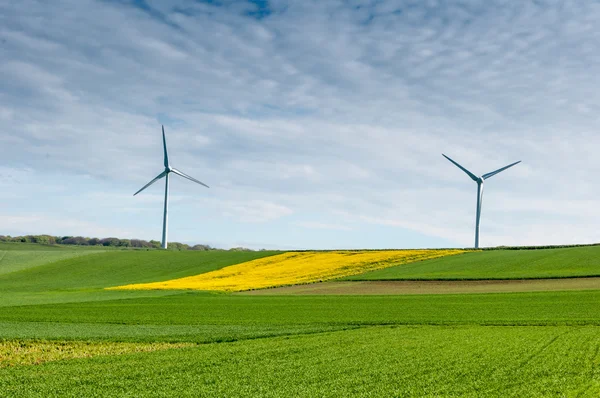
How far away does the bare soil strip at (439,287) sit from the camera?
4528 cm

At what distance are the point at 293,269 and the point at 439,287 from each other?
22.5 m

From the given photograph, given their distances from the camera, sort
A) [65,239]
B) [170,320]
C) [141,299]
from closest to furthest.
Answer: [170,320]
[141,299]
[65,239]

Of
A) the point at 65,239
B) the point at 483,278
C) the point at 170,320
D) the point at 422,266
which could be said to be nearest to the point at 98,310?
the point at 170,320

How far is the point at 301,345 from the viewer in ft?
68.9

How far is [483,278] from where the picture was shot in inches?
2056

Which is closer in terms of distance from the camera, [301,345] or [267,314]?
[301,345]

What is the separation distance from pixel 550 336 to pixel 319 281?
34.8 m

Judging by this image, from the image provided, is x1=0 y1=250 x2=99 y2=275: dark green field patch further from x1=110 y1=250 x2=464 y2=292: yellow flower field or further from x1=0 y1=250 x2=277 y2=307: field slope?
x1=110 y1=250 x2=464 y2=292: yellow flower field

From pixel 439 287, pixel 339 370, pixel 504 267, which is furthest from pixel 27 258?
pixel 339 370

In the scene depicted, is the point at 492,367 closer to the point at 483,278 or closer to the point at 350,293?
the point at 350,293

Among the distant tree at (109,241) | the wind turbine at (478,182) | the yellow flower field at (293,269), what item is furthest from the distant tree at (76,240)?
the wind turbine at (478,182)

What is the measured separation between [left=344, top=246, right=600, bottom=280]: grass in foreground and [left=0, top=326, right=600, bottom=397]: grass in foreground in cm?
3145

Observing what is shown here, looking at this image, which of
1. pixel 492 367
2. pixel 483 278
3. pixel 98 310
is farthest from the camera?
pixel 483 278

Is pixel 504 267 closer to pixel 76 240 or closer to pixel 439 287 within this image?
pixel 439 287
